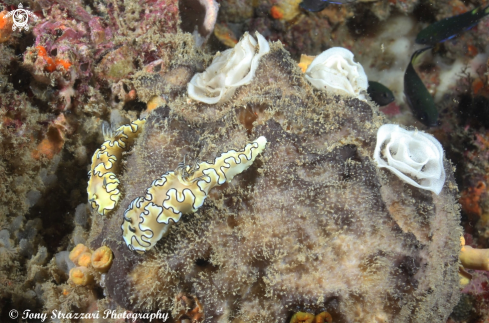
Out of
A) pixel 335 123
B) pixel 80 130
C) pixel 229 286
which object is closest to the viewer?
pixel 229 286

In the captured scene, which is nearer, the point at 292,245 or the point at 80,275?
the point at 292,245

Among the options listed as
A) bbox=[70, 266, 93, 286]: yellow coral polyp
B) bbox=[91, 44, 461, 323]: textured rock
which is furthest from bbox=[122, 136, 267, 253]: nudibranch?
bbox=[70, 266, 93, 286]: yellow coral polyp

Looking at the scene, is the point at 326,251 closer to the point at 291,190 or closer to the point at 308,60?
the point at 291,190

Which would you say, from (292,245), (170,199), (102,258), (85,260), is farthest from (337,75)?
(85,260)

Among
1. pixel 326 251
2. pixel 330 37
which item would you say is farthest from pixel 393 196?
pixel 330 37

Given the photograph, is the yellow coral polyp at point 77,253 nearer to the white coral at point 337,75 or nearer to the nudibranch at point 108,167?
the nudibranch at point 108,167

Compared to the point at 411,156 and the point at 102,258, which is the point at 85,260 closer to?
the point at 102,258

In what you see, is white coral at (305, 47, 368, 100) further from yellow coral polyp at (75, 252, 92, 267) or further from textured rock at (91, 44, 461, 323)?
yellow coral polyp at (75, 252, 92, 267)
